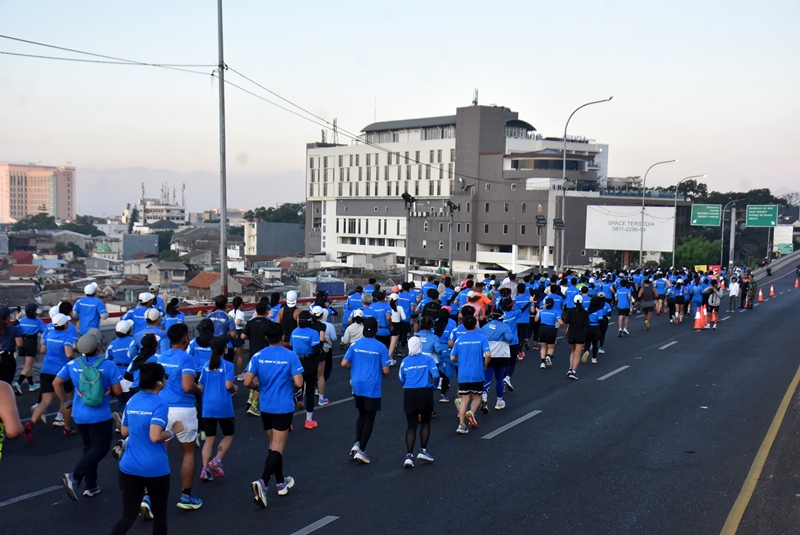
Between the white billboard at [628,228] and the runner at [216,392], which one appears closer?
the runner at [216,392]

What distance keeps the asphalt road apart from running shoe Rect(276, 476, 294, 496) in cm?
7

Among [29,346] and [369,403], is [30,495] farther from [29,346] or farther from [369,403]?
[29,346]

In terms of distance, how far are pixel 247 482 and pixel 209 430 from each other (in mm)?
799

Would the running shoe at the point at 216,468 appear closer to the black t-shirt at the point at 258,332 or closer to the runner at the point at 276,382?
the runner at the point at 276,382

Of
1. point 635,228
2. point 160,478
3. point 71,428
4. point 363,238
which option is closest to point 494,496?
point 160,478

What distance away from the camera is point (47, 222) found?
195500 mm

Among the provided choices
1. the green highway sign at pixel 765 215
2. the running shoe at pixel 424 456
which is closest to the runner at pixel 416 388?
the running shoe at pixel 424 456

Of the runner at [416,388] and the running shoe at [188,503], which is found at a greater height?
the runner at [416,388]

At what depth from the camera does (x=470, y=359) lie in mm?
10164

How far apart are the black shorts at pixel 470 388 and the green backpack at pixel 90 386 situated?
479cm

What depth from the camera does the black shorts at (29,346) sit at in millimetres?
11383

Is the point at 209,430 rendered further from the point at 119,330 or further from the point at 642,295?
the point at 642,295

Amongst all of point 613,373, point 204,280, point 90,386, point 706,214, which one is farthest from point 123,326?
point 706,214

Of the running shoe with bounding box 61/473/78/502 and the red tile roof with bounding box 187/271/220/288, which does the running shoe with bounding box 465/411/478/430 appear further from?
the red tile roof with bounding box 187/271/220/288
